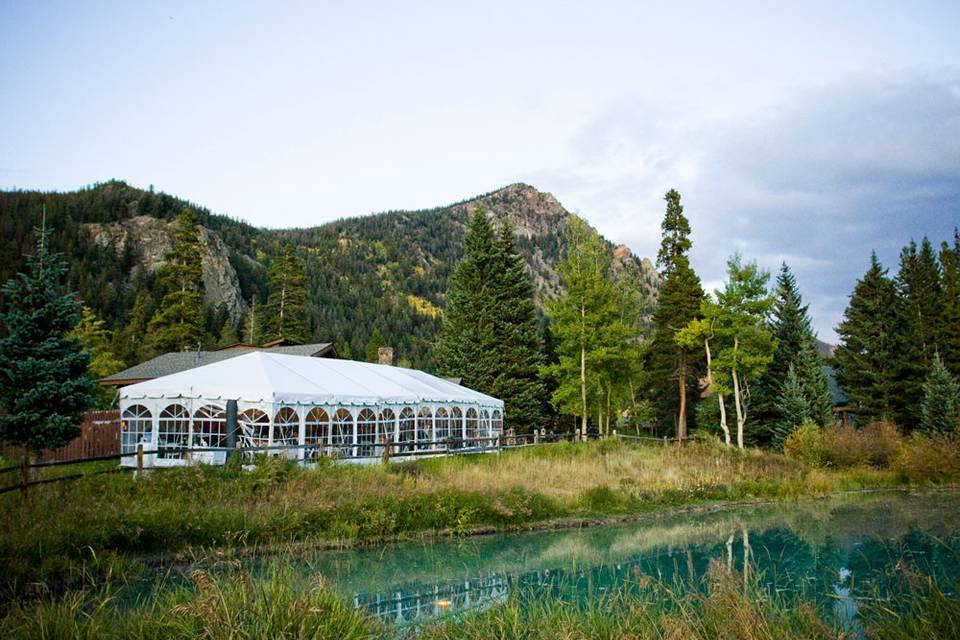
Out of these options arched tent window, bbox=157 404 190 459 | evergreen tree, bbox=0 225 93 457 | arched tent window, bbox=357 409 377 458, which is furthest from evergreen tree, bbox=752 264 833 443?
evergreen tree, bbox=0 225 93 457

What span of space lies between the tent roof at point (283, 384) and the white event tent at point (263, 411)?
0.03m

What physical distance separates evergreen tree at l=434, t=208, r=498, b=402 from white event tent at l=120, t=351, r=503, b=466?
1258 centimetres

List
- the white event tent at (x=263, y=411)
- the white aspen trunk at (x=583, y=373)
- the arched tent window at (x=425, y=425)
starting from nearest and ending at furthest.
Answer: the white event tent at (x=263, y=411), the arched tent window at (x=425, y=425), the white aspen trunk at (x=583, y=373)

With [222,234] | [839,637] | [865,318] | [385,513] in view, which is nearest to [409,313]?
[222,234]

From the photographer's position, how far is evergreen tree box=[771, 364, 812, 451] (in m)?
33.3

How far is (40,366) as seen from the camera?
51.1 ft

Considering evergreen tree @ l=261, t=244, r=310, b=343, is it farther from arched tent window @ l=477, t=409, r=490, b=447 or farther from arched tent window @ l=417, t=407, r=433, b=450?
arched tent window @ l=417, t=407, r=433, b=450

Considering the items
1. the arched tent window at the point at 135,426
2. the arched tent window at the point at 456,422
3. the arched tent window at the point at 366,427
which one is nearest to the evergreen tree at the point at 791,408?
the arched tent window at the point at 456,422

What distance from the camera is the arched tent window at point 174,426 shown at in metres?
20.2

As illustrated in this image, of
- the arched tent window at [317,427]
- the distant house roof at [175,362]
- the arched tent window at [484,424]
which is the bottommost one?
the arched tent window at [484,424]

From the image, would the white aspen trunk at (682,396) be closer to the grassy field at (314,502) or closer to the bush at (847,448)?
the bush at (847,448)

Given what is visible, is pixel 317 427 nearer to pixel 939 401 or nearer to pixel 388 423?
pixel 388 423

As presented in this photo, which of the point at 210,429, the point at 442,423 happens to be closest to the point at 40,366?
the point at 210,429

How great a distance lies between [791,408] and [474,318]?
17336 millimetres
